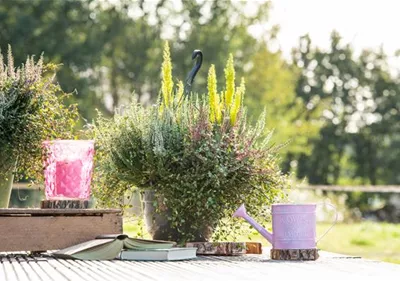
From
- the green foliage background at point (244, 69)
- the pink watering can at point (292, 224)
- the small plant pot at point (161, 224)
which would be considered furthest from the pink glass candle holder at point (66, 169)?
the green foliage background at point (244, 69)

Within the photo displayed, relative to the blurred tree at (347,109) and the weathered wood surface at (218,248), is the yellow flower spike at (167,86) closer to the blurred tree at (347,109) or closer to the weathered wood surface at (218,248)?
the weathered wood surface at (218,248)

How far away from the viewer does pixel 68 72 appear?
64.3ft

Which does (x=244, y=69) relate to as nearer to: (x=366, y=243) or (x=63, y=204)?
(x=366, y=243)

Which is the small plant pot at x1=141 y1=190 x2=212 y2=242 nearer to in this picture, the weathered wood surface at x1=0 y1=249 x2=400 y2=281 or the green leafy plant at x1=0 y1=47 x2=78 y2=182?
the weathered wood surface at x1=0 y1=249 x2=400 y2=281

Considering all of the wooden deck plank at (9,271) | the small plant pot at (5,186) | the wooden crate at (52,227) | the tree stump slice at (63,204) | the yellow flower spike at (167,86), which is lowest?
the wooden deck plank at (9,271)

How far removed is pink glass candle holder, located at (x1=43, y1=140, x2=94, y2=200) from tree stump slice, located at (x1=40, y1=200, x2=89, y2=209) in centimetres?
2

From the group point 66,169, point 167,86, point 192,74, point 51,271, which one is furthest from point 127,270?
point 192,74

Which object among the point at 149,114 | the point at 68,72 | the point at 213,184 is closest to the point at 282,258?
the point at 213,184

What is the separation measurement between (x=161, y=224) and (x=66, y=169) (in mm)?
331

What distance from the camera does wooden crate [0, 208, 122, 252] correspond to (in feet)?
8.48

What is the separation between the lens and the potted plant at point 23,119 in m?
2.63

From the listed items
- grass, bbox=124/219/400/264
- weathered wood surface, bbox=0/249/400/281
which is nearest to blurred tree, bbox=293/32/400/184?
grass, bbox=124/219/400/264

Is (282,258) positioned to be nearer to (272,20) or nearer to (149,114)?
(149,114)

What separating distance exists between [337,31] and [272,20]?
3.50 meters
